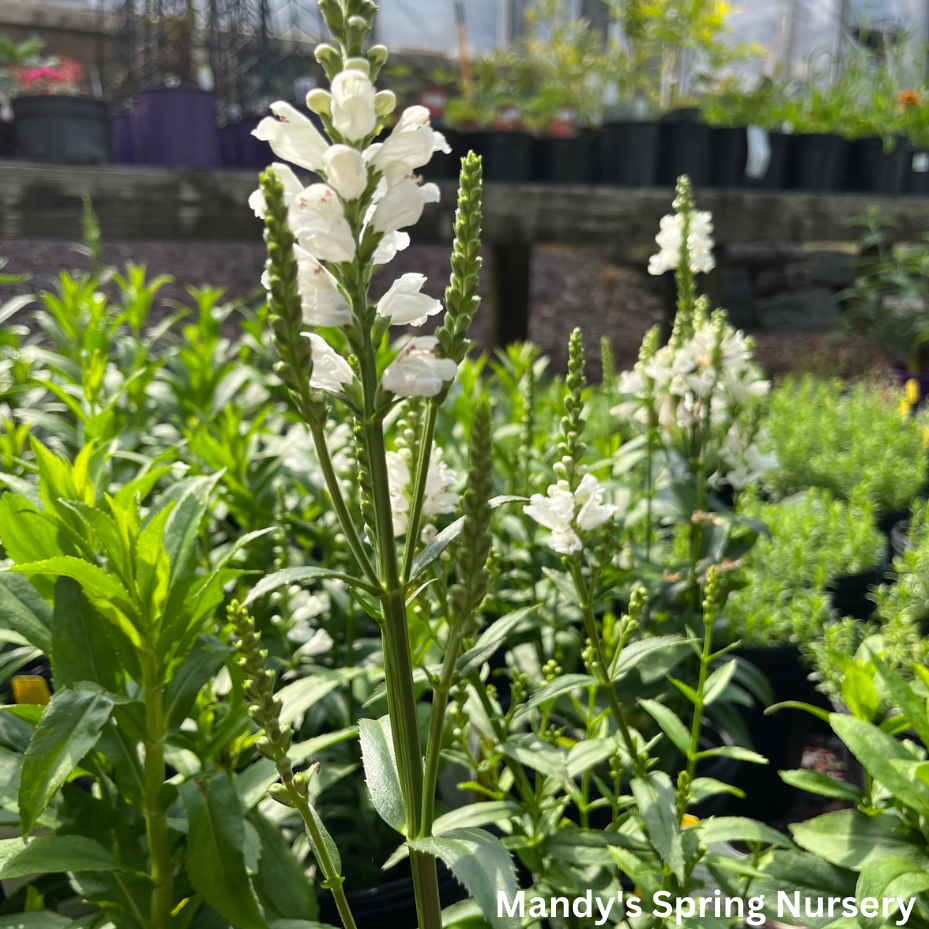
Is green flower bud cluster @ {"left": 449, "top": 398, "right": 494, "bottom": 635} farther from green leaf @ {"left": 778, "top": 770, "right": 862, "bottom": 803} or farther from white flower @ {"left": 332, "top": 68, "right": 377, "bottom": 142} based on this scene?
green leaf @ {"left": 778, "top": 770, "right": 862, "bottom": 803}

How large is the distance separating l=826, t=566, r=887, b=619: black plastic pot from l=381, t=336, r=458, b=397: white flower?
5.78ft

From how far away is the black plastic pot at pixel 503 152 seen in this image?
4.14 meters

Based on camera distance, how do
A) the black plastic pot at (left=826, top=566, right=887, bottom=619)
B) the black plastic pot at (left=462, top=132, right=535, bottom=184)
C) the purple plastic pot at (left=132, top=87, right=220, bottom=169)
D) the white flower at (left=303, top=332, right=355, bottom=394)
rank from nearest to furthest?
the white flower at (left=303, top=332, right=355, bottom=394), the black plastic pot at (left=826, top=566, right=887, bottom=619), the purple plastic pot at (left=132, top=87, right=220, bottom=169), the black plastic pot at (left=462, top=132, right=535, bottom=184)

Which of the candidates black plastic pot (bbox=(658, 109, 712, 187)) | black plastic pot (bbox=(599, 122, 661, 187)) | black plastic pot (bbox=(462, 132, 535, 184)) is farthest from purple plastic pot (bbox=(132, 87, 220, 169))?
black plastic pot (bbox=(658, 109, 712, 187))

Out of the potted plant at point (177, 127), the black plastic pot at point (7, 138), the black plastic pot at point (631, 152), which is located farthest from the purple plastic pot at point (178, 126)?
the black plastic pot at point (631, 152)

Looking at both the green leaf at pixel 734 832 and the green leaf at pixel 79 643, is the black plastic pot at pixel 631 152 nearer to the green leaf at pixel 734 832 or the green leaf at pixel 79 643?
the green leaf at pixel 734 832

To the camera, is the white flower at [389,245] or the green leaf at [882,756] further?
the green leaf at [882,756]

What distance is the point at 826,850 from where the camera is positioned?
0.98 metres

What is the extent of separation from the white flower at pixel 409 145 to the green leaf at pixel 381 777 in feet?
1.53

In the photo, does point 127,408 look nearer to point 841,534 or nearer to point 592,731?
point 592,731

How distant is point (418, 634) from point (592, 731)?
28 centimetres

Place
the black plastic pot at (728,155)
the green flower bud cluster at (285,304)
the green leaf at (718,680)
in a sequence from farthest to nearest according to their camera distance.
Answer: the black plastic pot at (728,155), the green leaf at (718,680), the green flower bud cluster at (285,304)

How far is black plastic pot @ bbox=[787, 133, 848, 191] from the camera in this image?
15.7 feet

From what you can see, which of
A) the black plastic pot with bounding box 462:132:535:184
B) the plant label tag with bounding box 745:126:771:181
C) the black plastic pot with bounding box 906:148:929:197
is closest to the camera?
the black plastic pot with bounding box 462:132:535:184
